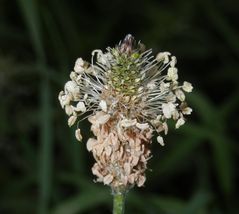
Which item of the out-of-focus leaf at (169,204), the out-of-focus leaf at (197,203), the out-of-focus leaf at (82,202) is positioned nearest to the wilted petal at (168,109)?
the out-of-focus leaf at (197,203)

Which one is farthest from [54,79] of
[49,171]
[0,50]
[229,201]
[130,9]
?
[130,9]

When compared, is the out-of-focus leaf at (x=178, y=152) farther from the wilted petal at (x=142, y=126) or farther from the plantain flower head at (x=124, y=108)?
the wilted petal at (x=142, y=126)

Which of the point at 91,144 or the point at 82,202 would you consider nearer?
the point at 91,144

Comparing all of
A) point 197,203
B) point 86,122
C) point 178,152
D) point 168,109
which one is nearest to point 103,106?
point 168,109

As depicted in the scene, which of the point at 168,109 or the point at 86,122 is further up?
the point at 86,122

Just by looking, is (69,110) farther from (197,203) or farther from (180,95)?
(197,203)

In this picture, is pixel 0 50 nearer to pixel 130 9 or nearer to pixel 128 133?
pixel 130 9
